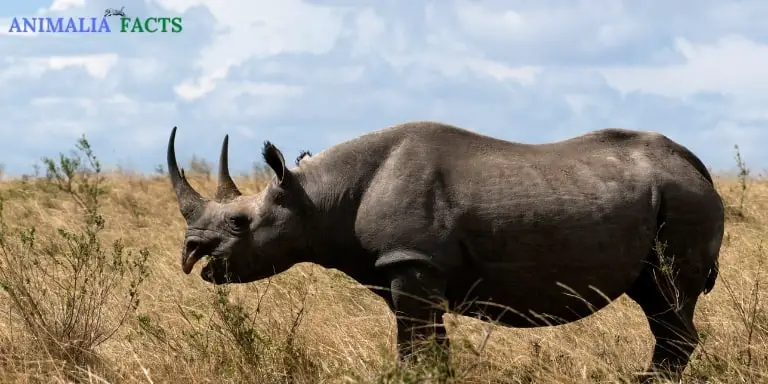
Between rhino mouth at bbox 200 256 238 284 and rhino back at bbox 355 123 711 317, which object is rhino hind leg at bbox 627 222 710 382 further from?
rhino mouth at bbox 200 256 238 284

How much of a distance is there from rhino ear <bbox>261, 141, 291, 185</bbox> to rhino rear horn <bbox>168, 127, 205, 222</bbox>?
567 millimetres

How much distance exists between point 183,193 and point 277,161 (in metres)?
0.73

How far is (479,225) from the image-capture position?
6109 millimetres

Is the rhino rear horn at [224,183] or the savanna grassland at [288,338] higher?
the rhino rear horn at [224,183]

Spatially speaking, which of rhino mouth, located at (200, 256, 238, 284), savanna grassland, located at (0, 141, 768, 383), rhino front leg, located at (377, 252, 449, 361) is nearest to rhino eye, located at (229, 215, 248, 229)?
rhino mouth, located at (200, 256, 238, 284)

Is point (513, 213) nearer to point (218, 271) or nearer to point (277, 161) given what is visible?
point (277, 161)

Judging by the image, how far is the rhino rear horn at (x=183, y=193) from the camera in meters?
6.70

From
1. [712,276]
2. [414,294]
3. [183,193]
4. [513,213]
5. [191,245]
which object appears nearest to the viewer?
[414,294]

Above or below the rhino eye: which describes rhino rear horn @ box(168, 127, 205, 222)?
above

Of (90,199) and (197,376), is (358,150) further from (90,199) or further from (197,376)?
(90,199)

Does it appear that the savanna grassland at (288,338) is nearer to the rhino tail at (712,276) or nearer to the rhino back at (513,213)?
the rhino tail at (712,276)

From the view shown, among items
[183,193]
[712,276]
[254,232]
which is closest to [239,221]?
[254,232]

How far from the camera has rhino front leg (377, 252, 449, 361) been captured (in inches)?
235

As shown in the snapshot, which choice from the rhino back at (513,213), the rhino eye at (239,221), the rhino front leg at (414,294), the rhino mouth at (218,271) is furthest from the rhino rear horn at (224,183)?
the rhino front leg at (414,294)
